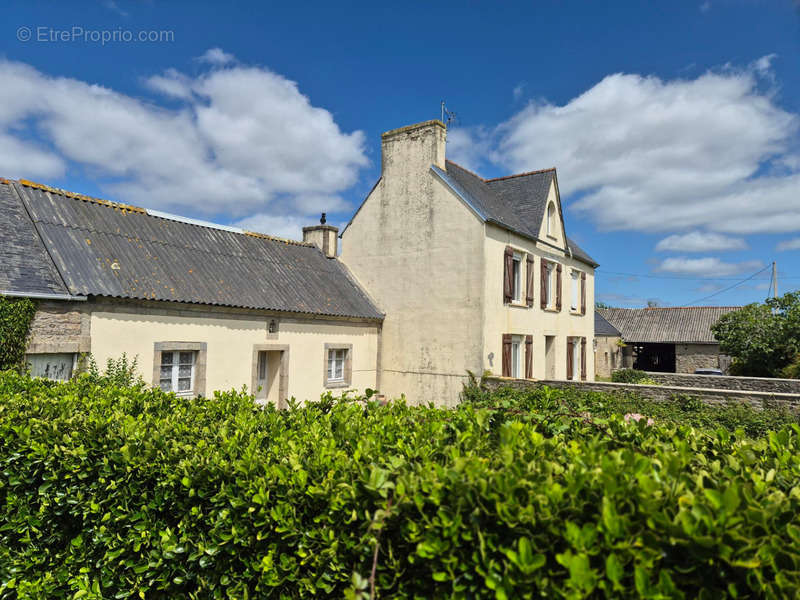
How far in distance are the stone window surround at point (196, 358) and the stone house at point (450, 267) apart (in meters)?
6.89

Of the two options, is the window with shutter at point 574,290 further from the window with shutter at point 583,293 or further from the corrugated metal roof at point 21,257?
the corrugated metal roof at point 21,257

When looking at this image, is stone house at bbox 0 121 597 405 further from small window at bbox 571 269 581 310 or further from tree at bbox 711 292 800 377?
tree at bbox 711 292 800 377

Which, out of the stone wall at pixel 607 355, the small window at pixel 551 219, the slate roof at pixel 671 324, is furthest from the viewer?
the slate roof at pixel 671 324

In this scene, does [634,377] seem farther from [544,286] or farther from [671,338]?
[671,338]

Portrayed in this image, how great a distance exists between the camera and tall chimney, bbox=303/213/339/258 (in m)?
19.5

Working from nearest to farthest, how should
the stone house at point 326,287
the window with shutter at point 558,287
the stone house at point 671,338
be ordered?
the stone house at point 326,287 < the window with shutter at point 558,287 < the stone house at point 671,338

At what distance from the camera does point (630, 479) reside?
2.24 m

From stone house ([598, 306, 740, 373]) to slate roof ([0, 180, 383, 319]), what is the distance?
1226 inches

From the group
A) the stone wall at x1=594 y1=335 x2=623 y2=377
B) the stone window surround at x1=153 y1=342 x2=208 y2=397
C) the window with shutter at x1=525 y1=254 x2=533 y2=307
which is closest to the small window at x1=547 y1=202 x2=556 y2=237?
the window with shutter at x1=525 y1=254 x2=533 y2=307

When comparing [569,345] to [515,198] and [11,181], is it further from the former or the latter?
[11,181]

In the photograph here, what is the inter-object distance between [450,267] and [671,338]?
30831 millimetres

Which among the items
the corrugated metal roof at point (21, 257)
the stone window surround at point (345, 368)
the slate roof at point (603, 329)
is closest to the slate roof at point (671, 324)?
the slate roof at point (603, 329)

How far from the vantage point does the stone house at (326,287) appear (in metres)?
11.0

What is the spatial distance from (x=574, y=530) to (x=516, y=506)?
0.28 metres
